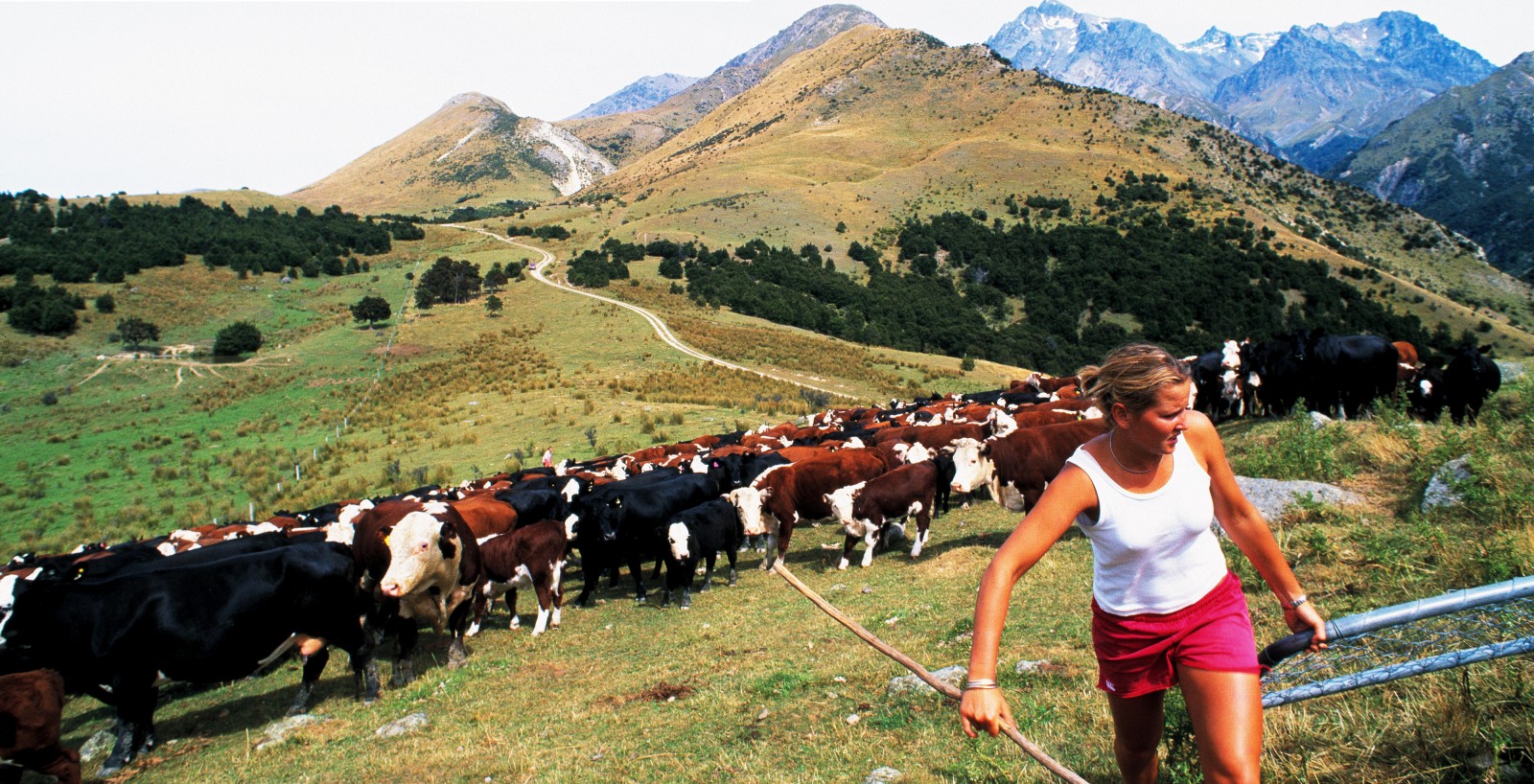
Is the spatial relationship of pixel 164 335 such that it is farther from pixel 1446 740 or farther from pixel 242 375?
pixel 1446 740

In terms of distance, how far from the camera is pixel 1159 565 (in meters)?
3.43

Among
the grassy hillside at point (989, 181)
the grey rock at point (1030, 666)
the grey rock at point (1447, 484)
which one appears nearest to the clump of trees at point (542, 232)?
the grassy hillside at point (989, 181)

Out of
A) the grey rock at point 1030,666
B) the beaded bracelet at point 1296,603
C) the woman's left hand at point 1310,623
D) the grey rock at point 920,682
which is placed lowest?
the grey rock at point 920,682

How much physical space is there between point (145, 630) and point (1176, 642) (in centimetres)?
959

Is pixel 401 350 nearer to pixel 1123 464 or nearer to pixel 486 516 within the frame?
pixel 486 516

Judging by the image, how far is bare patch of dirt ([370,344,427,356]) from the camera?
50.9m

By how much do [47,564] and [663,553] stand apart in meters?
9.69

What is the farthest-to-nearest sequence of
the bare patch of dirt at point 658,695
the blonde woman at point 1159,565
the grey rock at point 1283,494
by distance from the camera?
the grey rock at point 1283,494, the bare patch of dirt at point 658,695, the blonde woman at point 1159,565

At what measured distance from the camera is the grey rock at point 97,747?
834 centimetres

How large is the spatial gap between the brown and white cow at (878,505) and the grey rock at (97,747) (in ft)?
31.9

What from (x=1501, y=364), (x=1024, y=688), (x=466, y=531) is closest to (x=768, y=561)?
(x=466, y=531)

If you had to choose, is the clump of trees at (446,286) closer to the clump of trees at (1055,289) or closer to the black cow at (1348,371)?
the clump of trees at (1055,289)

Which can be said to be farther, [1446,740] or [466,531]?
[466,531]

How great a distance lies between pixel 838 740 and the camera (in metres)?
6.00
